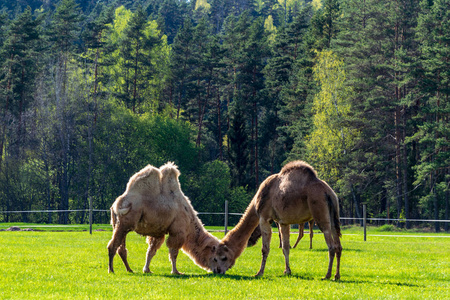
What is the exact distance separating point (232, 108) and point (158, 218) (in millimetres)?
52083

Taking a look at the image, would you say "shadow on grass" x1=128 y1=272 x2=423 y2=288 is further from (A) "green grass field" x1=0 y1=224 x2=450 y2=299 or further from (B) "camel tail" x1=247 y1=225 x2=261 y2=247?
(B) "camel tail" x1=247 y1=225 x2=261 y2=247

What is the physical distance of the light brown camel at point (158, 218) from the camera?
11523 millimetres

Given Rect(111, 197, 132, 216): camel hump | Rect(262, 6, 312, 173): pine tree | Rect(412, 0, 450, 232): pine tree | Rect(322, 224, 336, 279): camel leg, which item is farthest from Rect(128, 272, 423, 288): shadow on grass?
Rect(262, 6, 312, 173): pine tree

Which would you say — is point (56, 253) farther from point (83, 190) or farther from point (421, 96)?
point (83, 190)

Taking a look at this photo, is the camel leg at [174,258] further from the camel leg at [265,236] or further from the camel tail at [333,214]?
the camel tail at [333,214]

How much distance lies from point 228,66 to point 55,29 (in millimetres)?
19910

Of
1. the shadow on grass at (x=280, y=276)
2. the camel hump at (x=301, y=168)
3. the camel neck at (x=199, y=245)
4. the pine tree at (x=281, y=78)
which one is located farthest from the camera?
the pine tree at (x=281, y=78)

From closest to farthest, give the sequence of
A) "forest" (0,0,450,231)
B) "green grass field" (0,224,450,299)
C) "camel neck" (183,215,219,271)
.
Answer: "green grass field" (0,224,450,299), "camel neck" (183,215,219,271), "forest" (0,0,450,231)

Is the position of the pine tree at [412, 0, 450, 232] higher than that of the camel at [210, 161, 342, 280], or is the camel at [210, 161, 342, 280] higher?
the pine tree at [412, 0, 450, 232]

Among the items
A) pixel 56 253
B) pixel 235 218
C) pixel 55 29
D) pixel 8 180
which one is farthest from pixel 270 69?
pixel 56 253

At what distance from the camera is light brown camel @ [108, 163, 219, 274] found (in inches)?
454

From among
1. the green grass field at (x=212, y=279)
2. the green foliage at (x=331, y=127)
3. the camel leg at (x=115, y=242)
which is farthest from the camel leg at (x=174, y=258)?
the green foliage at (x=331, y=127)

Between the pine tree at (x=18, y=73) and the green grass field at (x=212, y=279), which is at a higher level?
the pine tree at (x=18, y=73)

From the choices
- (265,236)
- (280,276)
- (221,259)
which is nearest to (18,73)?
(221,259)
